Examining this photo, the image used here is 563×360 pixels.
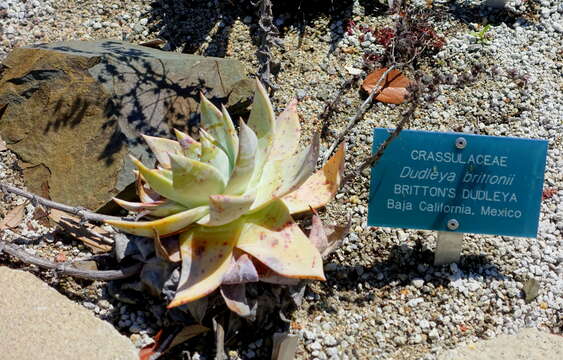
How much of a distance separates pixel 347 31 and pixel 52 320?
214 centimetres

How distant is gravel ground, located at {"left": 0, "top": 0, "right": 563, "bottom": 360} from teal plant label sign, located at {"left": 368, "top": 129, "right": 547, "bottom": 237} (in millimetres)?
223

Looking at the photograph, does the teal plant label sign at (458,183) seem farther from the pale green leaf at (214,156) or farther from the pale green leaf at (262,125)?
the pale green leaf at (214,156)

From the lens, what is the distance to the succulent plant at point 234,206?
206 cm

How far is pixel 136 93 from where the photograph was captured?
2.87 m

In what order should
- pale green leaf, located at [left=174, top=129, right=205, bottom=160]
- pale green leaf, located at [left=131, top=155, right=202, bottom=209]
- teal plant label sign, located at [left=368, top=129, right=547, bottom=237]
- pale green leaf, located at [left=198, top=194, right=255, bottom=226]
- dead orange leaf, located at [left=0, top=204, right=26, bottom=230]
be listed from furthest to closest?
1. dead orange leaf, located at [left=0, top=204, right=26, bottom=230]
2. teal plant label sign, located at [left=368, top=129, right=547, bottom=237]
3. pale green leaf, located at [left=174, top=129, right=205, bottom=160]
4. pale green leaf, located at [left=131, top=155, right=202, bottom=209]
5. pale green leaf, located at [left=198, top=194, right=255, bottom=226]

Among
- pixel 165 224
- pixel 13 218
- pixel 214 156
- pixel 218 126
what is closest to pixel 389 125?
pixel 218 126

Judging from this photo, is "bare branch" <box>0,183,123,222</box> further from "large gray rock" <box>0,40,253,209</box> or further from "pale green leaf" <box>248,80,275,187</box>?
"pale green leaf" <box>248,80,275,187</box>

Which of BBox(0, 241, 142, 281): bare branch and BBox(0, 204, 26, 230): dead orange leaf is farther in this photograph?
BBox(0, 204, 26, 230): dead orange leaf

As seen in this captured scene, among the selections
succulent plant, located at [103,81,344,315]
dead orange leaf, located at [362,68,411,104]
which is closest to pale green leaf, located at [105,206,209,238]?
succulent plant, located at [103,81,344,315]

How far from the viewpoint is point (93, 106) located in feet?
9.30

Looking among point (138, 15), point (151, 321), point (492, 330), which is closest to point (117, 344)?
point (151, 321)

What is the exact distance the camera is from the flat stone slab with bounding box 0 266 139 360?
6.93 feet

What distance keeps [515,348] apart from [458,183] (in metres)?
0.62

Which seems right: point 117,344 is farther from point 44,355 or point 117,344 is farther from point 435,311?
point 435,311
